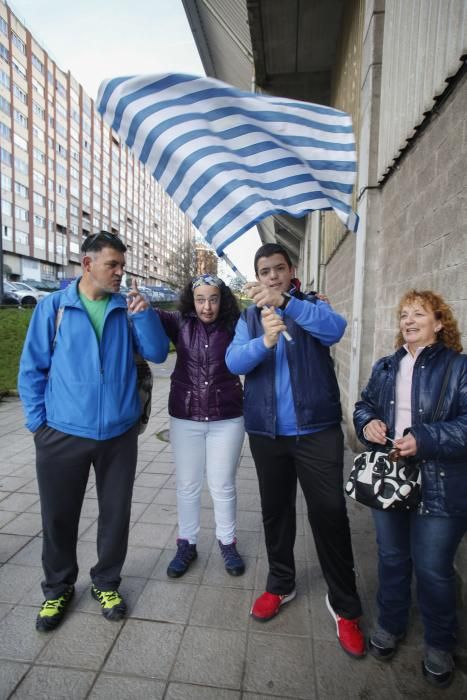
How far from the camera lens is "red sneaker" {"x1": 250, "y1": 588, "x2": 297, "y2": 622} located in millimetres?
2416

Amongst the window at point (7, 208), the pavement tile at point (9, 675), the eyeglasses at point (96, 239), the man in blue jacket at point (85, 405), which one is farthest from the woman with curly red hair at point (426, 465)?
the window at point (7, 208)

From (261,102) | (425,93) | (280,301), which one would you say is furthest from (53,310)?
(425,93)

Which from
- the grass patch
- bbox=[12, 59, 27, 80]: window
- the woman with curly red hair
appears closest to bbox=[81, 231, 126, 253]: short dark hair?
the woman with curly red hair

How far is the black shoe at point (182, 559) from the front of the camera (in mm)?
2827

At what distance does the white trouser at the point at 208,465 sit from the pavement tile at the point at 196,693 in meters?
1.03

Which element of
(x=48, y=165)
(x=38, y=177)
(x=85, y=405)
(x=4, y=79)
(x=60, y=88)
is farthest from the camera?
(x=60, y=88)

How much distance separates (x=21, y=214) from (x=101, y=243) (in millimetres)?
54077

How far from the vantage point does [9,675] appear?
2.02 metres

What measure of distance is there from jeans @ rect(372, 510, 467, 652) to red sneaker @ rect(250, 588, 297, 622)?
582 millimetres

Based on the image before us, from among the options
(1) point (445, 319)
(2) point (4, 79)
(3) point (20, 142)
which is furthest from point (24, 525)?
(2) point (4, 79)

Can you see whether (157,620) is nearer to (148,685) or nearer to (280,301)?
(148,685)

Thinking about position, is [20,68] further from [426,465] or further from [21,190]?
[426,465]

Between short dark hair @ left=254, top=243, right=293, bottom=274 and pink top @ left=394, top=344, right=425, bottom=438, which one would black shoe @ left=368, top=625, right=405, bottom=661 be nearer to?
pink top @ left=394, top=344, right=425, bottom=438

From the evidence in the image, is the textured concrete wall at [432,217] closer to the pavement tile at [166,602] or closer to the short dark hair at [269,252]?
the short dark hair at [269,252]
